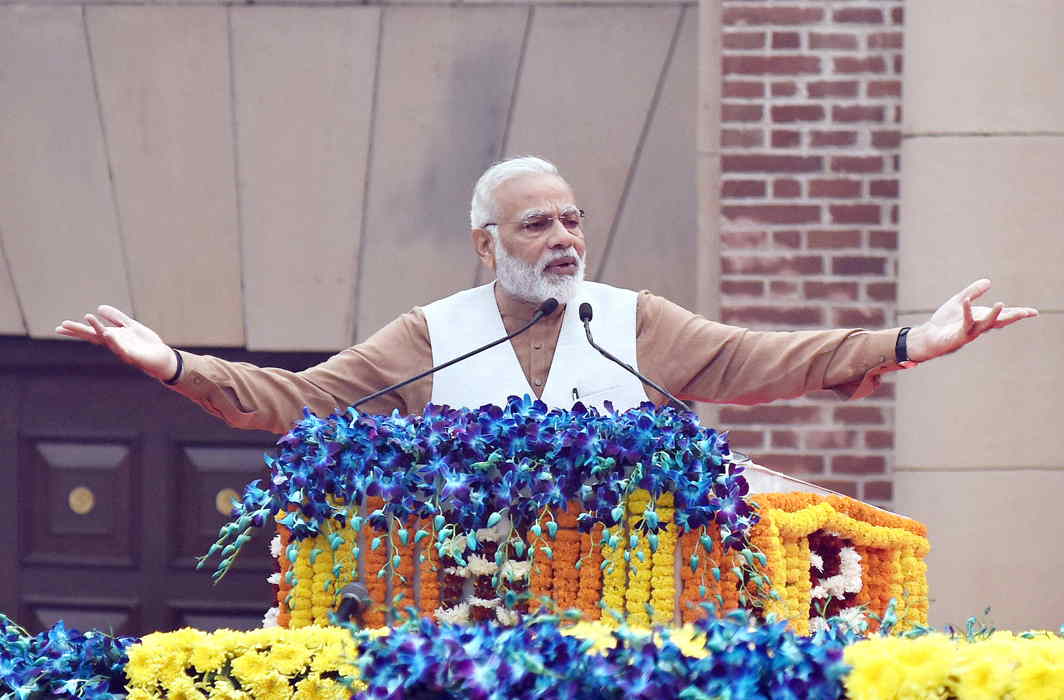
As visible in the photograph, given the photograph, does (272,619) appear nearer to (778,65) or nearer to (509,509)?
(509,509)

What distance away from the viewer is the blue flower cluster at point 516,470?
8.85ft

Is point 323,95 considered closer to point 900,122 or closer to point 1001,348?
point 900,122

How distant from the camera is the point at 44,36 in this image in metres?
6.34

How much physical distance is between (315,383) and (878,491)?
8.41 feet

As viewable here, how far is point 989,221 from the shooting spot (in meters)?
5.65

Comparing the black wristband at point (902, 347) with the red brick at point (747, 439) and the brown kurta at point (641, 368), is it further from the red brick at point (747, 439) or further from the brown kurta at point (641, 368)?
the red brick at point (747, 439)

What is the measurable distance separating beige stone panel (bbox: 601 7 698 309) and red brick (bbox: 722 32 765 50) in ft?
1.42

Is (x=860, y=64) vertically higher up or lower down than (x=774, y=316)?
higher up

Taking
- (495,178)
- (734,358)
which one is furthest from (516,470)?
(495,178)

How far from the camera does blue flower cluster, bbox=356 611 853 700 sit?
223 cm

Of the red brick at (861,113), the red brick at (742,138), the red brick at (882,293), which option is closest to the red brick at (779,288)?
the red brick at (882,293)

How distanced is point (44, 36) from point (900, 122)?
319cm

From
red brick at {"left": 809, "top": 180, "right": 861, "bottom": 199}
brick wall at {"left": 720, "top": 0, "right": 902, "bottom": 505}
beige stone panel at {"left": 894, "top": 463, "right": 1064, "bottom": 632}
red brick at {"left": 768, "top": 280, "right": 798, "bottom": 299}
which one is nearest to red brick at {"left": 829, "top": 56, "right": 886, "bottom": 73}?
brick wall at {"left": 720, "top": 0, "right": 902, "bottom": 505}

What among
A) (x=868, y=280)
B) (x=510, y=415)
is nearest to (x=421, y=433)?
(x=510, y=415)
